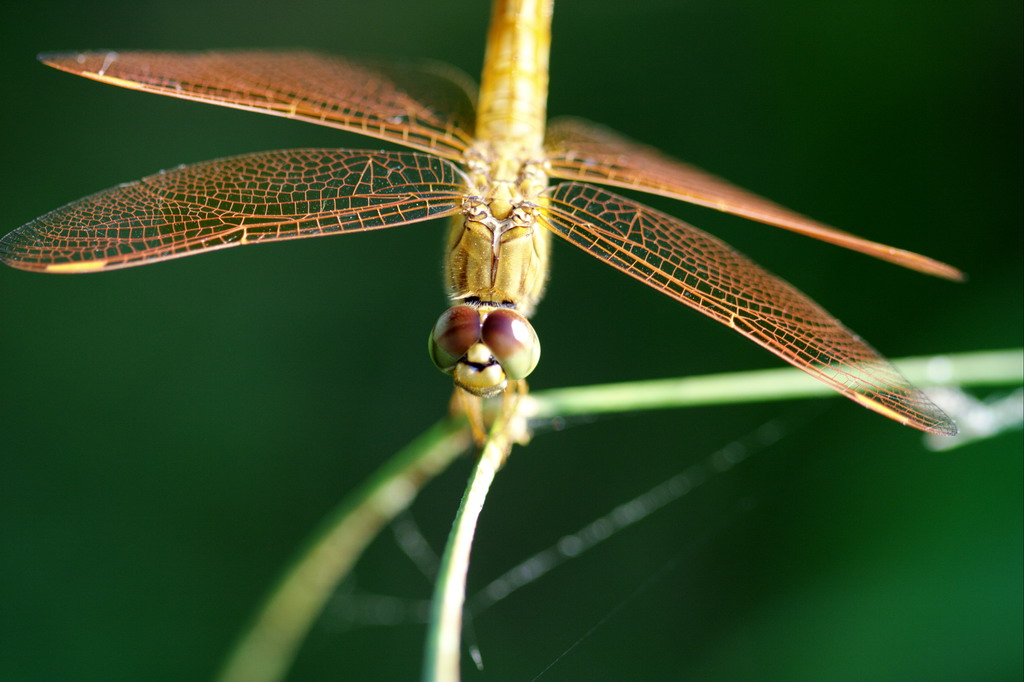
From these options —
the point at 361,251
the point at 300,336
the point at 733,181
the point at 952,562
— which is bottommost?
the point at 952,562

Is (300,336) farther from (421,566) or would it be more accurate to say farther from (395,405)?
(421,566)

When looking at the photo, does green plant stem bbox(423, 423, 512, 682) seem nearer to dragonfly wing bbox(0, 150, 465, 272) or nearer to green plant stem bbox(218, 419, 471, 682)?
green plant stem bbox(218, 419, 471, 682)

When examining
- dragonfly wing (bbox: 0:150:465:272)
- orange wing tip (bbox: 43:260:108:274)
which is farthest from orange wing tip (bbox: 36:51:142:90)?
orange wing tip (bbox: 43:260:108:274)

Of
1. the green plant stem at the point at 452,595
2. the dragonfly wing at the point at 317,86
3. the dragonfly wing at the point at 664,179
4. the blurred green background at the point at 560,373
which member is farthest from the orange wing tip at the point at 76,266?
the blurred green background at the point at 560,373

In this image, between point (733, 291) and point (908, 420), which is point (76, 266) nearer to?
point (733, 291)

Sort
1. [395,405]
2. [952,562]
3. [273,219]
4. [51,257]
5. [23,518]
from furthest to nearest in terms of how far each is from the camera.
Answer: [395,405], [23,518], [952,562], [273,219], [51,257]

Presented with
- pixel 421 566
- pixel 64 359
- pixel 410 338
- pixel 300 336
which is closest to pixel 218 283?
pixel 300 336

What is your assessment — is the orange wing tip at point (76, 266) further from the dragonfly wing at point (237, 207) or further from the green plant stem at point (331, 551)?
the green plant stem at point (331, 551)
